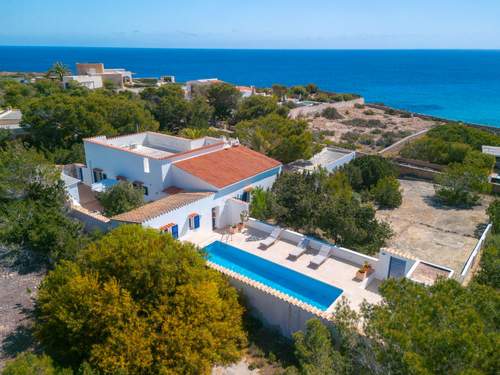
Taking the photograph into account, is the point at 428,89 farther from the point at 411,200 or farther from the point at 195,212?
the point at 195,212

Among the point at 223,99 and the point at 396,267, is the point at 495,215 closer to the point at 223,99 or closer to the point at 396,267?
the point at 396,267

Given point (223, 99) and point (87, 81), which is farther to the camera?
point (87, 81)

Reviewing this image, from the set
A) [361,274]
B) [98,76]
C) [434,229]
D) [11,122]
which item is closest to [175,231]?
[361,274]

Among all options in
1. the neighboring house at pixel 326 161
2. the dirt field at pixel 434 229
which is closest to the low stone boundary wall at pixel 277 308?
the dirt field at pixel 434 229

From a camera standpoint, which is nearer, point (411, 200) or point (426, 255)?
point (426, 255)

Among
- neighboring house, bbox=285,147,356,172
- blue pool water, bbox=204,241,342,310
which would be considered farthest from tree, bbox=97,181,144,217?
neighboring house, bbox=285,147,356,172

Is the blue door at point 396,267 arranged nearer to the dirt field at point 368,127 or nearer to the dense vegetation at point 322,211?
the dense vegetation at point 322,211

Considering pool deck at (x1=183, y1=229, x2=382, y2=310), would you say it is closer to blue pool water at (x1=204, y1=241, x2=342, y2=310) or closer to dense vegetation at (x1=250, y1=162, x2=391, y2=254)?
blue pool water at (x1=204, y1=241, x2=342, y2=310)

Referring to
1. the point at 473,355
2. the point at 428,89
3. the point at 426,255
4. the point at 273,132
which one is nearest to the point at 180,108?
the point at 273,132
